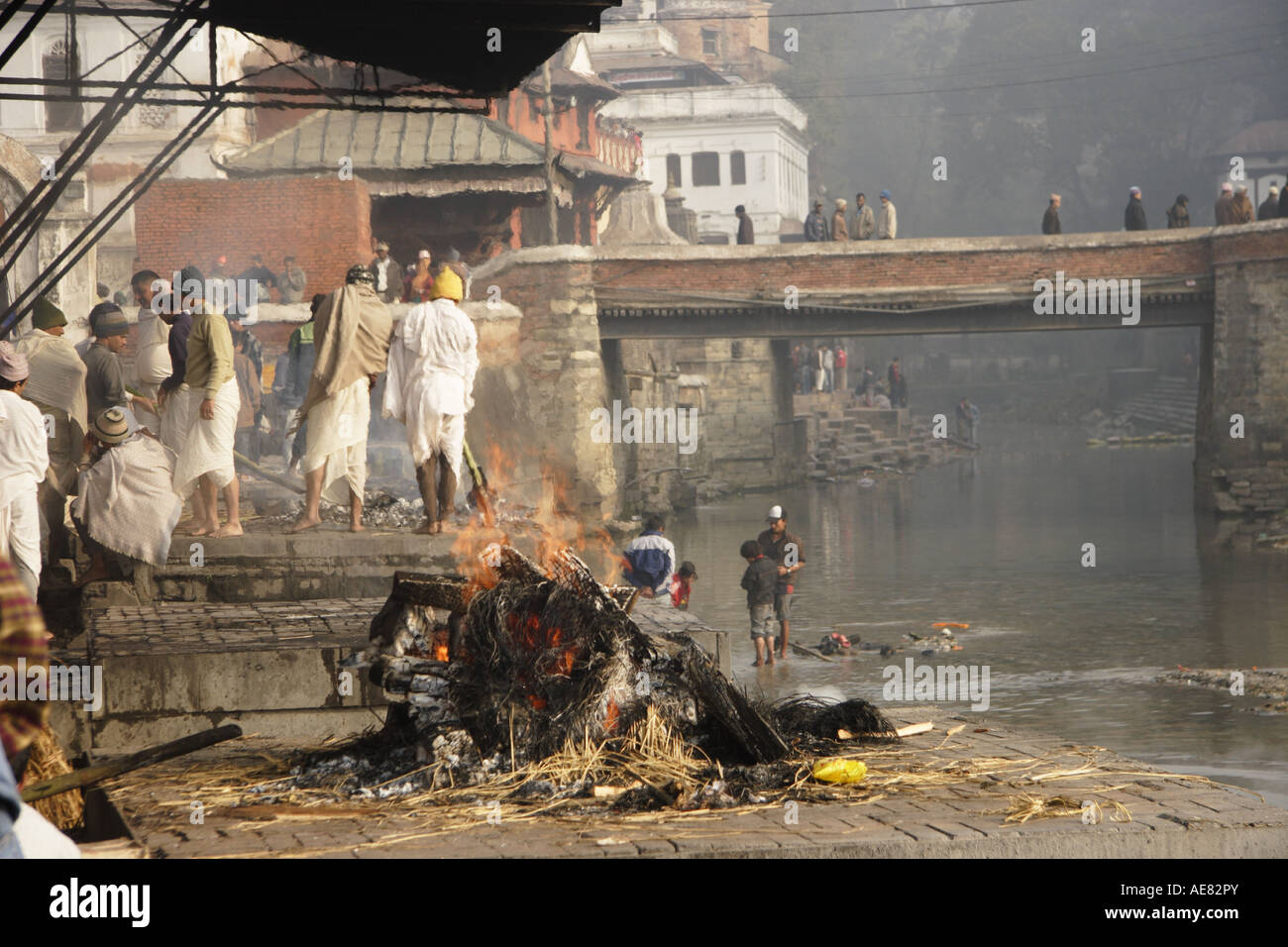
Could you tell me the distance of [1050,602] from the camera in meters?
20.3

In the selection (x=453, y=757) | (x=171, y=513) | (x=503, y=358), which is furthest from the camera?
(x=503, y=358)

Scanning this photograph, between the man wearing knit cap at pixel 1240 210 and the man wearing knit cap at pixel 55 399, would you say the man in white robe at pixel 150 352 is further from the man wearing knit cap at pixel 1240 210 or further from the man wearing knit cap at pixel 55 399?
the man wearing knit cap at pixel 1240 210

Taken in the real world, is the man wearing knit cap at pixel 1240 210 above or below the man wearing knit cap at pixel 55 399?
above

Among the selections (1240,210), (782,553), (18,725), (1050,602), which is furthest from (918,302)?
(18,725)

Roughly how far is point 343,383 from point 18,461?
110 inches

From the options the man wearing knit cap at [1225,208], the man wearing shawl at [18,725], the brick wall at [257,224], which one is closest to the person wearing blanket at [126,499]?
the man wearing shawl at [18,725]

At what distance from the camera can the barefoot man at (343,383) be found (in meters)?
10.8

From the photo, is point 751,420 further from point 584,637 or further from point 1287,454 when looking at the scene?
point 584,637

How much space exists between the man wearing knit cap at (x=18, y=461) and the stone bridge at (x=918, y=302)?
824 inches

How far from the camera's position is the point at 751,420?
41.4 metres
